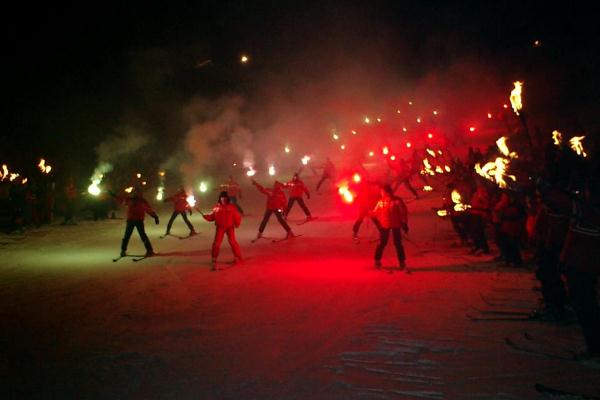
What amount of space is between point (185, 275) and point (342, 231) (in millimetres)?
8276

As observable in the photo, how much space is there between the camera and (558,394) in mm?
4922

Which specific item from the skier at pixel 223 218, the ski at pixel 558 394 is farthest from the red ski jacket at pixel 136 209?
the ski at pixel 558 394

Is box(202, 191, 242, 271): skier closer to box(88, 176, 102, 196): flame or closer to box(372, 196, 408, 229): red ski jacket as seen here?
box(372, 196, 408, 229): red ski jacket

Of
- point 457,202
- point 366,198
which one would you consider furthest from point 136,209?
point 457,202

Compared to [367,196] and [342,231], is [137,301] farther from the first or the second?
[342,231]

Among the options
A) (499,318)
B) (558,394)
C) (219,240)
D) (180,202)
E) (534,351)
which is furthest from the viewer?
(180,202)

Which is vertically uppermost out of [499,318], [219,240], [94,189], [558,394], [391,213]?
[94,189]

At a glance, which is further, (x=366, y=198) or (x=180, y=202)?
(x=180, y=202)

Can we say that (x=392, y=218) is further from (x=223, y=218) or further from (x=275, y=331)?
(x=275, y=331)

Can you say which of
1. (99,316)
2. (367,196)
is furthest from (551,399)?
(367,196)

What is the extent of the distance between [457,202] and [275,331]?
773 centimetres

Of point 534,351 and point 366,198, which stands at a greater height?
point 366,198

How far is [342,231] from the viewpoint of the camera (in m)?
18.8

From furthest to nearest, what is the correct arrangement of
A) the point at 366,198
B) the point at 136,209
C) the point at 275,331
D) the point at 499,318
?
1. the point at 366,198
2. the point at 136,209
3. the point at 499,318
4. the point at 275,331
